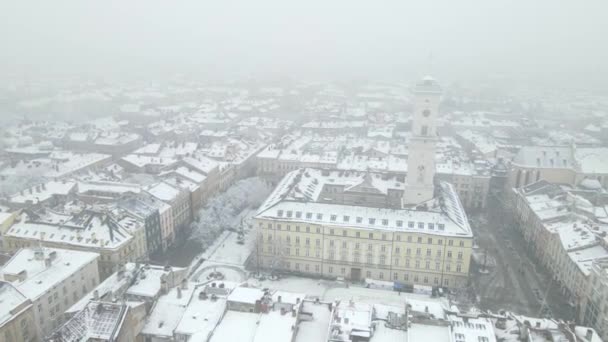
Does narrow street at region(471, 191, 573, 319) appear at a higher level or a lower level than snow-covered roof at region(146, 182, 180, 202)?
lower

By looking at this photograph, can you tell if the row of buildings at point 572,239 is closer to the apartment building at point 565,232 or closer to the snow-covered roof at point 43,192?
the apartment building at point 565,232

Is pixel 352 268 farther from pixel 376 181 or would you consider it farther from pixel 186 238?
pixel 186 238

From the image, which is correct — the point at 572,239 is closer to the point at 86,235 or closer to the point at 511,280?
the point at 511,280

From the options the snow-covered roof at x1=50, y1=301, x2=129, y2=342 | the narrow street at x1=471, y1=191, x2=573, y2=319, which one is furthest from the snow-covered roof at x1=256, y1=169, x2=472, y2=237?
the snow-covered roof at x1=50, y1=301, x2=129, y2=342

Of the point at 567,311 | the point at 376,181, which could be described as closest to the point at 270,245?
the point at 376,181

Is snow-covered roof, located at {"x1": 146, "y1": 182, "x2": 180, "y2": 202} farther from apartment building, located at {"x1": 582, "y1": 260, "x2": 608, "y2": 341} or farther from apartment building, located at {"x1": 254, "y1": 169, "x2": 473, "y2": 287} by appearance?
apartment building, located at {"x1": 582, "y1": 260, "x2": 608, "y2": 341}

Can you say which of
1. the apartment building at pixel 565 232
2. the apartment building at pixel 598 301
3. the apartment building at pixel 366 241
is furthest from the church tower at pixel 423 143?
the apartment building at pixel 598 301

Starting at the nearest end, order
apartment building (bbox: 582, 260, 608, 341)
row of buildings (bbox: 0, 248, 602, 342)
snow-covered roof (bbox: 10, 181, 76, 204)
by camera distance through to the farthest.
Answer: row of buildings (bbox: 0, 248, 602, 342) → apartment building (bbox: 582, 260, 608, 341) → snow-covered roof (bbox: 10, 181, 76, 204)
